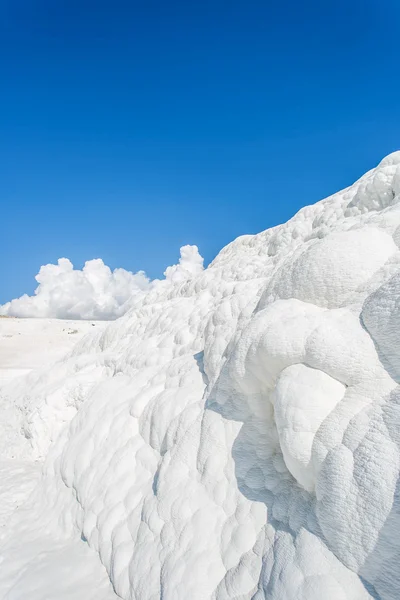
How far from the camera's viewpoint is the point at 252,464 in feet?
9.59

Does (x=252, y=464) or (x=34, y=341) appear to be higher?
(x=34, y=341)

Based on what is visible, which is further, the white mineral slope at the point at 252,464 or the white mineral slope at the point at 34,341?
the white mineral slope at the point at 34,341

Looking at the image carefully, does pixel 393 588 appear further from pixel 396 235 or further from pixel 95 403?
pixel 95 403

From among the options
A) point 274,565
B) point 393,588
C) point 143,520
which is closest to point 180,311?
point 143,520

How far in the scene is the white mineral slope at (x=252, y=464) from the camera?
6.59 feet

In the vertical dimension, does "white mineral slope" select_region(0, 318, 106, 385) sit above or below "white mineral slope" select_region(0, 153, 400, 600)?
above

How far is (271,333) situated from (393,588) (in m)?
1.55

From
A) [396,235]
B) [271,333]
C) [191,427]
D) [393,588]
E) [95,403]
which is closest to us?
[393,588]

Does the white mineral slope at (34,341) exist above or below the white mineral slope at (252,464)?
above

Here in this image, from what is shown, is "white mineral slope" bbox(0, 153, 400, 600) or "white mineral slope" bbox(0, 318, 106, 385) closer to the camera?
"white mineral slope" bbox(0, 153, 400, 600)

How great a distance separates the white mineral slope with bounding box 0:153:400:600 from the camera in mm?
2010

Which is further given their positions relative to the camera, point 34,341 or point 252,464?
point 34,341

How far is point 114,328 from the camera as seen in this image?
25.0 ft

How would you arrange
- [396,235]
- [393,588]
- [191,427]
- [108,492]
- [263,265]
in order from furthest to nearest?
[263,265]
[108,492]
[191,427]
[396,235]
[393,588]
